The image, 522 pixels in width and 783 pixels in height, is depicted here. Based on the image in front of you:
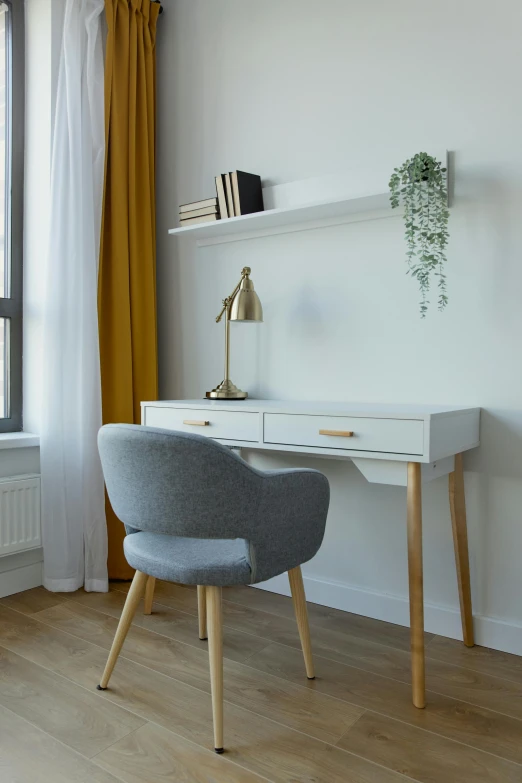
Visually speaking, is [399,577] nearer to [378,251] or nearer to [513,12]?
[378,251]

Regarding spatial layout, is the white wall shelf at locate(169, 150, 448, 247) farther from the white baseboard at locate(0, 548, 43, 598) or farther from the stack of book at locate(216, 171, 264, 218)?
the white baseboard at locate(0, 548, 43, 598)

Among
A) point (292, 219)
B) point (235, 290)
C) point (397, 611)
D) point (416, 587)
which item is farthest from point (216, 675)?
point (292, 219)

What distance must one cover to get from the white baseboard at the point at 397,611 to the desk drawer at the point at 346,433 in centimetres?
75

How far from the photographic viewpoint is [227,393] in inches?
95.5

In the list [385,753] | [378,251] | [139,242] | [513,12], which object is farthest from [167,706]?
[513,12]

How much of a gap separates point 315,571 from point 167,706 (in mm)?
946

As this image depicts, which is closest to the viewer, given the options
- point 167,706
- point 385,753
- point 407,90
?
point 385,753

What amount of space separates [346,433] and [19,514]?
1.43m

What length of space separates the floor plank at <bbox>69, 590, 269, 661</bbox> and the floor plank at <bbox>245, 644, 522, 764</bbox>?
0.07 meters

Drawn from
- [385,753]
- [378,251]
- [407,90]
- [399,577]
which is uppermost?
[407,90]

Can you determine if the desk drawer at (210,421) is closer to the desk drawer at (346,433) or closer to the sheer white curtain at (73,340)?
the desk drawer at (346,433)

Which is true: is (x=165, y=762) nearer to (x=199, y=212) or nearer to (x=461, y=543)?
(x=461, y=543)

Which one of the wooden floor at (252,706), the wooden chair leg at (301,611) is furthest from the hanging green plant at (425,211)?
the wooden floor at (252,706)

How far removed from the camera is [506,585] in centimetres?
201
